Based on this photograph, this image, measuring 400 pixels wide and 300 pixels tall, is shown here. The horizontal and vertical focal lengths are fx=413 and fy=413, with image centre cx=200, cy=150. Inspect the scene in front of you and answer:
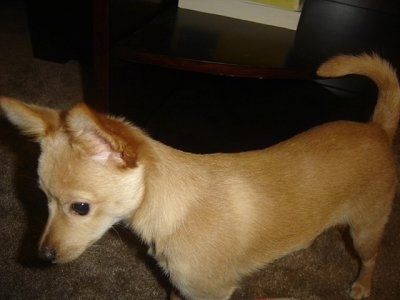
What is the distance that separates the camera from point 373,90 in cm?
196

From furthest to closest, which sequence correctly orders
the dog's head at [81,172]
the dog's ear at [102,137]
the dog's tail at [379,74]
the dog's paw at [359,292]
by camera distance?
1. the dog's paw at [359,292]
2. the dog's tail at [379,74]
3. the dog's head at [81,172]
4. the dog's ear at [102,137]

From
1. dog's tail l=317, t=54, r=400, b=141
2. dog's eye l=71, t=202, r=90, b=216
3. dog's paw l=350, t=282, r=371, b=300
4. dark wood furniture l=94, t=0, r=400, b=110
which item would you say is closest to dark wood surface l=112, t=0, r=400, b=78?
dark wood furniture l=94, t=0, r=400, b=110

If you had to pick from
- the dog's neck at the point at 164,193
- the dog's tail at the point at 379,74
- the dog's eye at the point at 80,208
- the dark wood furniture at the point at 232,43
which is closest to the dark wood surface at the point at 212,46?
the dark wood furniture at the point at 232,43

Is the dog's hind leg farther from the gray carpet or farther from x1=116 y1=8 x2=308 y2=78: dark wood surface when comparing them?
x1=116 y1=8 x2=308 y2=78: dark wood surface

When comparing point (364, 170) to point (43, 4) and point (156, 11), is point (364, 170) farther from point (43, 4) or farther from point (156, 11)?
point (43, 4)

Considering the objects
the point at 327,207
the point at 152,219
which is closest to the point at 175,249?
the point at 152,219

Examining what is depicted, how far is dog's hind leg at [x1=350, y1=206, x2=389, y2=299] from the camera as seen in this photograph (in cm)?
130

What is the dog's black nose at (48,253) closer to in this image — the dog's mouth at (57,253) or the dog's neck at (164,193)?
the dog's mouth at (57,253)

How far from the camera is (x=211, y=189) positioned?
1.03 m

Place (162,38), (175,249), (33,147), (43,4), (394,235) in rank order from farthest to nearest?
1. (43,4)
2. (33,147)
3. (394,235)
4. (162,38)
5. (175,249)

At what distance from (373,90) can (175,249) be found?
4.58ft

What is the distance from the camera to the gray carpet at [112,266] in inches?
52.0

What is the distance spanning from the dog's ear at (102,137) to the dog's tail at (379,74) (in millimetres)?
617

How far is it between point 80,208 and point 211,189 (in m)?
0.32
